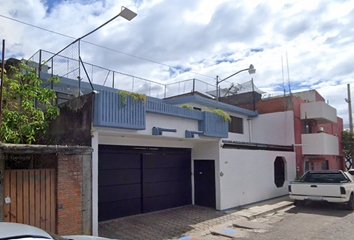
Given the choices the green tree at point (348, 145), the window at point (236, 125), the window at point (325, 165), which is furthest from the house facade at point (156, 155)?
the green tree at point (348, 145)

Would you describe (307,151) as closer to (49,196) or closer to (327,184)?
(327,184)

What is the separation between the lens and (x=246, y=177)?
12.2 meters

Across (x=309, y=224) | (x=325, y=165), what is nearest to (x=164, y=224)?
(x=309, y=224)

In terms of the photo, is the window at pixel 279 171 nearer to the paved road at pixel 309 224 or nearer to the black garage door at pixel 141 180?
the paved road at pixel 309 224

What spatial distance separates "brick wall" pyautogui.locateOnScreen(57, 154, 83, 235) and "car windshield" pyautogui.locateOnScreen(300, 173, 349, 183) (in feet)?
31.8

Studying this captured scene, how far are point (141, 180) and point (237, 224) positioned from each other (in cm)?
350

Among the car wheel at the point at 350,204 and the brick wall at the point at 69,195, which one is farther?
the car wheel at the point at 350,204

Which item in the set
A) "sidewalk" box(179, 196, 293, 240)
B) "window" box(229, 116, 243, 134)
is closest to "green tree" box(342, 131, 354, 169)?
"window" box(229, 116, 243, 134)

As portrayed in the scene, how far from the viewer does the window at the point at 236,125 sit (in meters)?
17.2

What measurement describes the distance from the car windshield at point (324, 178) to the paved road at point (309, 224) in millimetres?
1087

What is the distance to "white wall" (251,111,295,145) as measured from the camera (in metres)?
17.4

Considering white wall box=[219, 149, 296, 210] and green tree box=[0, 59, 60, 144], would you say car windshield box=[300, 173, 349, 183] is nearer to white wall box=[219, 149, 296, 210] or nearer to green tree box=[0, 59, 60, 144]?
white wall box=[219, 149, 296, 210]

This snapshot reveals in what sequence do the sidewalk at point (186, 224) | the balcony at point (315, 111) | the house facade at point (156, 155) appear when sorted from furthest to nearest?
the balcony at point (315, 111), the sidewalk at point (186, 224), the house facade at point (156, 155)

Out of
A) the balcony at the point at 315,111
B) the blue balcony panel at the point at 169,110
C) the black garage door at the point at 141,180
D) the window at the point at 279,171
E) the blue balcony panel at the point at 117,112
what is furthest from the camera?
the balcony at the point at 315,111
